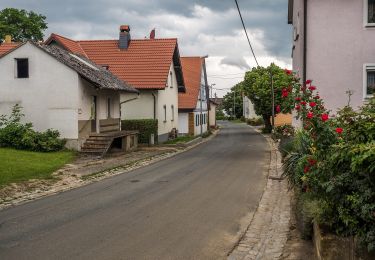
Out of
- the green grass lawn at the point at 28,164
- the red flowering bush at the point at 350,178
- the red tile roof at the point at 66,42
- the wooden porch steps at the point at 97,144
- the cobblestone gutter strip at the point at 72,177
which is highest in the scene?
the red tile roof at the point at 66,42

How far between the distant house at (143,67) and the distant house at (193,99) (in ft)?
10.9

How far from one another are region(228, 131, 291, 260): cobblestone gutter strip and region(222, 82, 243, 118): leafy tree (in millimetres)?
110630

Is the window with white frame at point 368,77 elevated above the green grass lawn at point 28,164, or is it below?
above

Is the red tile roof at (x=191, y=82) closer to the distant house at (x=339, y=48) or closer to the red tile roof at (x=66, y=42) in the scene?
the red tile roof at (x=66, y=42)

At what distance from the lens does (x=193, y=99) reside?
4484cm

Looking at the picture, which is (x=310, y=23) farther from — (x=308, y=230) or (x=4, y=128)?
(x=4, y=128)

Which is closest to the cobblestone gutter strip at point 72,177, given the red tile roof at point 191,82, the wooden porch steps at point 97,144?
the wooden porch steps at point 97,144

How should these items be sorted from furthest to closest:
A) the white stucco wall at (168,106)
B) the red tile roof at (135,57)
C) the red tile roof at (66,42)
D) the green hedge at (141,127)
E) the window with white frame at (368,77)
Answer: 1. the white stucco wall at (168,106)
2. the red tile roof at (66,42)
3. the red tile roof at (135,57)
4. the green hedge at (141,127)
5. the window with white frame at (368,77)

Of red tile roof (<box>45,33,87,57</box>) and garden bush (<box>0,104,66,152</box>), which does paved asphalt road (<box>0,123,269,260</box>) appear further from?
red tile roof (<box>45,33,87,57</box>)

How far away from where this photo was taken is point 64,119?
2264 centimetres

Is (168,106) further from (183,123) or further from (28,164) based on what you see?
(28,164)

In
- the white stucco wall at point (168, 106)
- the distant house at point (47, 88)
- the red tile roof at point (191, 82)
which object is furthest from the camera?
the red tile roof at point (191, 82)

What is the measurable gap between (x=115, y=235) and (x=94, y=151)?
1474 cm

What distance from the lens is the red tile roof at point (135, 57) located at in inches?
1293
